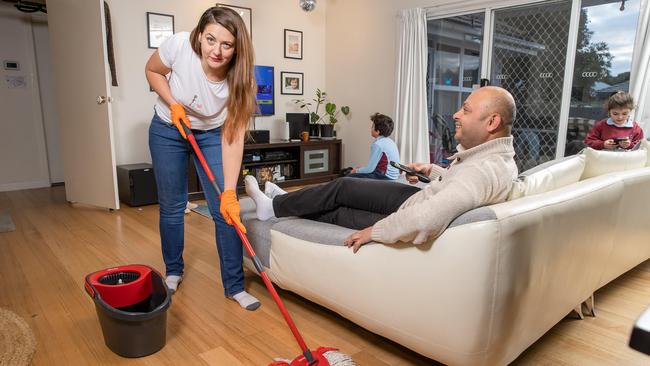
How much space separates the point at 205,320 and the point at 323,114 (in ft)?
13.9

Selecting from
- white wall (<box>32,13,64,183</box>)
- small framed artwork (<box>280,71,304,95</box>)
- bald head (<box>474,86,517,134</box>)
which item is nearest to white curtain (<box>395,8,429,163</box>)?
small framed artwork (<box>280,71,304,95</box>)

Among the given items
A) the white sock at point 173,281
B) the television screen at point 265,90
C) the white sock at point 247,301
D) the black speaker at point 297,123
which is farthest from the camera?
the black speaker at point 297,123

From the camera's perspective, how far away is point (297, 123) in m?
5.23

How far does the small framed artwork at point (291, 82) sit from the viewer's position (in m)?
5.28

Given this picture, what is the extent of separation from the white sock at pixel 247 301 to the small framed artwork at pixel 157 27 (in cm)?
322

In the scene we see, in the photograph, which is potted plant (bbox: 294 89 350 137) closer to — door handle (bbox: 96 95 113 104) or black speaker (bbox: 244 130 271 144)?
black speaker (bbox: 244 130 271 144)

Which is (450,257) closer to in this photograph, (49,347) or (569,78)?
(49,347)

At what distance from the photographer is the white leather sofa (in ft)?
3.90

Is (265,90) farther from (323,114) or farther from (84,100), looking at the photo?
(84,100)

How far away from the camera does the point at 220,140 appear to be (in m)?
1.94

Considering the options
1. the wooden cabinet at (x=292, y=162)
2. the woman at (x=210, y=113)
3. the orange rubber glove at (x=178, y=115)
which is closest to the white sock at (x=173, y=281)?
the woman at (x=210, y=113)

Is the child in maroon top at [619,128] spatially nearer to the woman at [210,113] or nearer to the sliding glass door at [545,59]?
the sliding glass door at [545,59]

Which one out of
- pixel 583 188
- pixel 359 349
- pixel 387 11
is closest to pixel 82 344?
pixel 359 349

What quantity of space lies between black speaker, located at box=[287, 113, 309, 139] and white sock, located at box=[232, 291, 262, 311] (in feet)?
11.2
